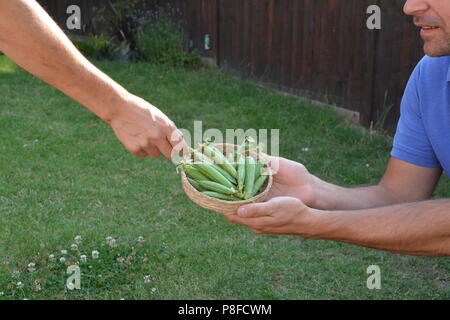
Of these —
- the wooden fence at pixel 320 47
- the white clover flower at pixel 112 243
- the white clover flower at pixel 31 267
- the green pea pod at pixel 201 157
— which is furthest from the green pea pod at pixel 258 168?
the wooden fence at pixel 320 47

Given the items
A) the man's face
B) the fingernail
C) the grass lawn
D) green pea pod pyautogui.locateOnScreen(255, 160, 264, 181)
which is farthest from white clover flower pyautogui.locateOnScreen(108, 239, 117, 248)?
the man's face

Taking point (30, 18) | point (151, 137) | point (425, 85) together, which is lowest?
point (151, 137)

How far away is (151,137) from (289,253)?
2.04 m

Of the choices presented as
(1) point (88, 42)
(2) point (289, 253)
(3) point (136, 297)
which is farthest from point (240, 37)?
(3) point (136, 297)

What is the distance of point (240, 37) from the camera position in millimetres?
9898

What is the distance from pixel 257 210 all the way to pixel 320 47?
579 cm

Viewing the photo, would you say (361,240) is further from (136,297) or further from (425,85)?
(136,297)

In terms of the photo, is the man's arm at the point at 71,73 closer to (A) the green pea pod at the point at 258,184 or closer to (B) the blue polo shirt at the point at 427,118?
(A) the green pea pod at the point at 258,184

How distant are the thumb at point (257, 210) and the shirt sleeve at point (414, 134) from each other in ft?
3.28

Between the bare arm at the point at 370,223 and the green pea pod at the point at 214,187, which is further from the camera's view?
the green pea pod at the point at 214,187

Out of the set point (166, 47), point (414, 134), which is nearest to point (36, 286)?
point (414, 134)

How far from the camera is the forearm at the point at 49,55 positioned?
10.8 ft

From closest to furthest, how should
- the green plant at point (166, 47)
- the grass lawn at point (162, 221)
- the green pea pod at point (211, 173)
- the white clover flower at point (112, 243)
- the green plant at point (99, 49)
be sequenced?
the green pea pod at point (211, 173)
the grass lawn at point (162, 221)
the white clover flower at point (112, 243)
the green plant at point (166, 47)
the green plant at point (99, 49)

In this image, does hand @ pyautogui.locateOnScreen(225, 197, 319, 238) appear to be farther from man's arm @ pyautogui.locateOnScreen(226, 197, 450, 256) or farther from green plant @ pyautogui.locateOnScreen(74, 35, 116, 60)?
green plant @ pyautogui.locateOnScreen(74, 35, 116, 60)
